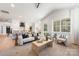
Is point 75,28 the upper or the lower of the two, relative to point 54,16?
lower

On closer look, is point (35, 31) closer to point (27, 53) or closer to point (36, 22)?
point (36, 22)

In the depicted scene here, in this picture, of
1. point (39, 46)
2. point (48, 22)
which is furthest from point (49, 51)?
point (48, 22)

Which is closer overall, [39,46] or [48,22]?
[39,46]

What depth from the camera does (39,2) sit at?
2.13 meters

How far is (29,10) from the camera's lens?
7.08 ft

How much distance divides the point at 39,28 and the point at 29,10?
0.50 m

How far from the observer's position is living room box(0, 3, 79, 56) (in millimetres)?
2117

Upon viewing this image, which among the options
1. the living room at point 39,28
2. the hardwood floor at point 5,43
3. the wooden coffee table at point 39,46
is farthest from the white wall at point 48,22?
the hardwood floor at point 5,43

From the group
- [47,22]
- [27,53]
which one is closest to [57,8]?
[47,22]

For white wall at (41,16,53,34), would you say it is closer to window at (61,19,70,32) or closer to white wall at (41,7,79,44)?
white wall at (41,7,79,44)

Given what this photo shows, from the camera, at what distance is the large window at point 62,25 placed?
216cm

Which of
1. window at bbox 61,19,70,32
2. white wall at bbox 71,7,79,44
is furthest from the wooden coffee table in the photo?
white wall at bbox 71,7,79,44

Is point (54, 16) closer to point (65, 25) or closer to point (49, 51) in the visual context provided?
point (65, 25)

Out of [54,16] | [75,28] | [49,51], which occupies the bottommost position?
[49,51]
